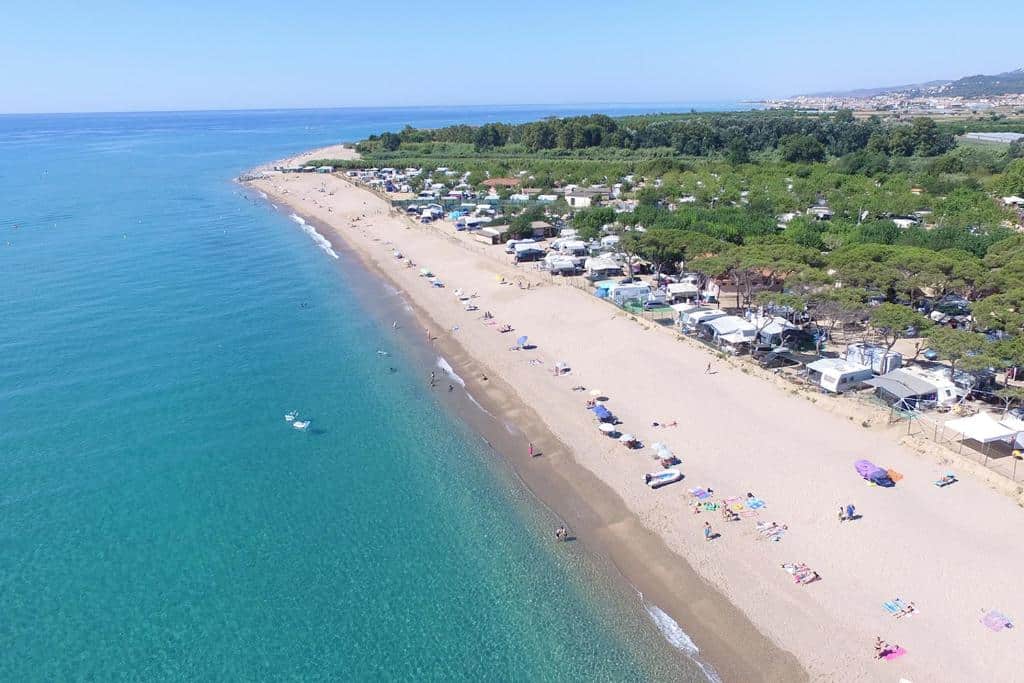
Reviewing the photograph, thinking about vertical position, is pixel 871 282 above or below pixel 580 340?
above

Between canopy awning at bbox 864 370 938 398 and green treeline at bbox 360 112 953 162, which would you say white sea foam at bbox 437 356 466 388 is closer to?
canopy awning at bbox 864 370 938 398

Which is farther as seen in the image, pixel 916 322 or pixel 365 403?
pixel 365 403

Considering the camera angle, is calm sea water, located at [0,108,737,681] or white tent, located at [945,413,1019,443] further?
white tent, located at [945,413,1019,443]

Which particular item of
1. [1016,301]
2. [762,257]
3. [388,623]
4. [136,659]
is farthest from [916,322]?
[136,659]

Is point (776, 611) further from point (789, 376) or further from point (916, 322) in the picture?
point (916, 322)

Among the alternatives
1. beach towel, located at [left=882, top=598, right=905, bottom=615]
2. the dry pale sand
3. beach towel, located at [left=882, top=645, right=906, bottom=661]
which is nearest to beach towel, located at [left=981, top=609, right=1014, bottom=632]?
the dry pale sand

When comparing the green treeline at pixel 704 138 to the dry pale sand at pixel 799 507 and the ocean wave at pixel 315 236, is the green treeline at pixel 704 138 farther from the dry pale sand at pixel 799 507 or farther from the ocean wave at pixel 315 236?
the dry pale sand at pixel 799 507
